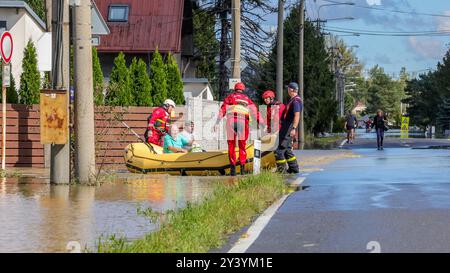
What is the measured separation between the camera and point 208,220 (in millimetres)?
10961

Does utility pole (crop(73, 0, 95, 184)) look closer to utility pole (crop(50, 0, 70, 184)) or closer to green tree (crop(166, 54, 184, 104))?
utility pole (crop(50, 0, 70, 184))

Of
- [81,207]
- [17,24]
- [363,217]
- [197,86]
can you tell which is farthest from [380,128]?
[363,217]

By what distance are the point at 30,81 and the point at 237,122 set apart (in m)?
8.58

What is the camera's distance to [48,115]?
628 inches

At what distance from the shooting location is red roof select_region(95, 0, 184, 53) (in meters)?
47.6

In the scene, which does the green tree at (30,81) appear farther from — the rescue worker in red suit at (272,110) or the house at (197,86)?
the house at (197,86)

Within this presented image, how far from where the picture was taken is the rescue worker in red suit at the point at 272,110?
2117 centimetres

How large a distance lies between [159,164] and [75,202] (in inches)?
277

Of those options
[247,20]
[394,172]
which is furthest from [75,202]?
[247,20]

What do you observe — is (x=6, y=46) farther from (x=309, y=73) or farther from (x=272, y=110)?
(x=309, y=73)

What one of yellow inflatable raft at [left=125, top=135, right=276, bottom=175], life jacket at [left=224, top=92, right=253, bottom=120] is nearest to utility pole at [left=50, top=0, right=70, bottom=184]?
yellow inflatable raft at [left=125, top=135, right=276, bottom=175]

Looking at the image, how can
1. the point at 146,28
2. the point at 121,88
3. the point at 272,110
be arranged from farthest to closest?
the point at 146,28 → the point at 121,88 → the point at 272,110

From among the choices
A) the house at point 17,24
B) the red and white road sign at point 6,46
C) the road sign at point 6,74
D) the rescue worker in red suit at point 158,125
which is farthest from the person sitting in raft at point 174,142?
the house at point 17,24
